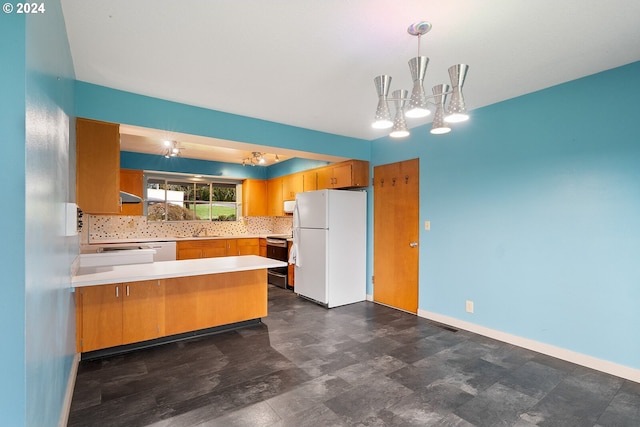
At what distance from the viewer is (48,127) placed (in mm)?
1353

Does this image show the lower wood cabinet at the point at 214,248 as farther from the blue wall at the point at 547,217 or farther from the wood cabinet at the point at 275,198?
the blue wall at the point at 547,217

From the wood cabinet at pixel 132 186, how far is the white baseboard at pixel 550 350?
5.44m

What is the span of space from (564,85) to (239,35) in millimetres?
2866

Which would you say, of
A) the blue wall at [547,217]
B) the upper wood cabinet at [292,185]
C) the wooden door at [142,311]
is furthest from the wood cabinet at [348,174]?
the wooden door at [142,311]

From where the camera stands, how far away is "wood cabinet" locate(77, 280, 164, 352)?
2682 mm

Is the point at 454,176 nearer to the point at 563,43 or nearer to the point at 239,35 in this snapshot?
the point at 563,43

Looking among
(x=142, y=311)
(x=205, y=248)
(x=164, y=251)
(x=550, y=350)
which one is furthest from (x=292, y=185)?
(x=550, y=350)

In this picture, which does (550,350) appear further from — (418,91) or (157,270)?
(157,270)

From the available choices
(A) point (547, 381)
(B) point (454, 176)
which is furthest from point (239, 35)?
(A) point (547, 381)

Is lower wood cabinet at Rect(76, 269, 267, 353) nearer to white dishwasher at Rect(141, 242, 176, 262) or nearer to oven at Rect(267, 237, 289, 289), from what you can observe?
oven at Rect(267, 237, 289, 289)

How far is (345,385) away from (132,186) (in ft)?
17.3

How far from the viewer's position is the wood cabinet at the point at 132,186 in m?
5.54

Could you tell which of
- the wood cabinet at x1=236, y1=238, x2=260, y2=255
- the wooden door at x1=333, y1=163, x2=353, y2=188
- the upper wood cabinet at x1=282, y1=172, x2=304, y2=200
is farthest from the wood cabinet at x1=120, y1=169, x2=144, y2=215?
the wooden door at x1=333, y1=163, x2=353, y2=188

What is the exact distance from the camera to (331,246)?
14.4 ft
